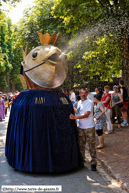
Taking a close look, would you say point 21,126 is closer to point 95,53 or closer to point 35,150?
point 35,150

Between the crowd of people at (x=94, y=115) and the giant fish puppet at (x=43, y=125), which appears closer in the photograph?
the giant fish puppet at (x=43, y=125)

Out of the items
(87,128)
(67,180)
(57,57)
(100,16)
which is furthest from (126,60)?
(67,180)

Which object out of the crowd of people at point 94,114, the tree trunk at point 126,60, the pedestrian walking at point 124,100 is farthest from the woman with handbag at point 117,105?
the tree trunk at point 126,60

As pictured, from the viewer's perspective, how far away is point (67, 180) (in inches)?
197

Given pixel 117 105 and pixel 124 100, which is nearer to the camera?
pixel 117 105

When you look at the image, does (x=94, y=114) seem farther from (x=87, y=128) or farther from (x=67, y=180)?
(x=67, y=180)

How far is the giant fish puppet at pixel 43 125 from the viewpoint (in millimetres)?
5211

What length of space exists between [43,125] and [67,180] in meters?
1.19

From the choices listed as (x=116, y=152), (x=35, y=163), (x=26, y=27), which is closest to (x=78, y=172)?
(x=35, y=163)

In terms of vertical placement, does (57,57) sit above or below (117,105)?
above

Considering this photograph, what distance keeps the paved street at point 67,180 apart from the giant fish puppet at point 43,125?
0.15 meters

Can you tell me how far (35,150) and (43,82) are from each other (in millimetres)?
1575

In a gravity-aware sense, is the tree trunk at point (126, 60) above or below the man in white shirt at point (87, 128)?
above

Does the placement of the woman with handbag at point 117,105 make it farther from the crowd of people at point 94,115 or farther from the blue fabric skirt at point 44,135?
the blue fabric skirt at point 44,135
